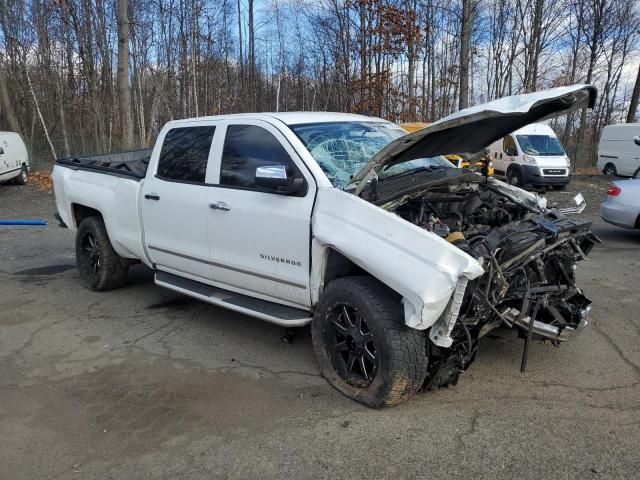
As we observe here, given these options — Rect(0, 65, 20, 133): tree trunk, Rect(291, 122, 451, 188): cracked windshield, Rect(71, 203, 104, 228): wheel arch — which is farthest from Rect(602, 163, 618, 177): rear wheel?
Rect(0, 65, 20, 133): tree trunk

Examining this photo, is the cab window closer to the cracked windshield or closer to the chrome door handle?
the cracked windshield

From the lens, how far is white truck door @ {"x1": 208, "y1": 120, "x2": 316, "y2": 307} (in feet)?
13.1

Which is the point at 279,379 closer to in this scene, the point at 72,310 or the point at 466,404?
the point at 466,404

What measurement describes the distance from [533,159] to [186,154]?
1603cm

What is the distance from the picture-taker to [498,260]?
3.57 metres

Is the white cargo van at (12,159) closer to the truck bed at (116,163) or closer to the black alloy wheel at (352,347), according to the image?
the truck bed at (116,163)

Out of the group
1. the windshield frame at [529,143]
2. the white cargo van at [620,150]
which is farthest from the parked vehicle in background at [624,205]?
the white cargo van at [620,150]

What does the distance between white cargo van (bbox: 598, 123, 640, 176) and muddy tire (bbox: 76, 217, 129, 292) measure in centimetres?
1938

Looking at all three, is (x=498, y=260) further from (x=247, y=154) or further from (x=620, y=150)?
(x=620, y=150)

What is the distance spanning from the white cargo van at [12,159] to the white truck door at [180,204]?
505 inches

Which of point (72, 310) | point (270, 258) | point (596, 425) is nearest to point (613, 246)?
point (596, 425)

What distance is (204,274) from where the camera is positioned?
491 cm

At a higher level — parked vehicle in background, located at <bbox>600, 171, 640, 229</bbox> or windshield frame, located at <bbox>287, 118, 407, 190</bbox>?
windshield frame, located at <bbox>287, 118, 407, 190</bbox>

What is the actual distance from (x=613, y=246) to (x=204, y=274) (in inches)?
266
